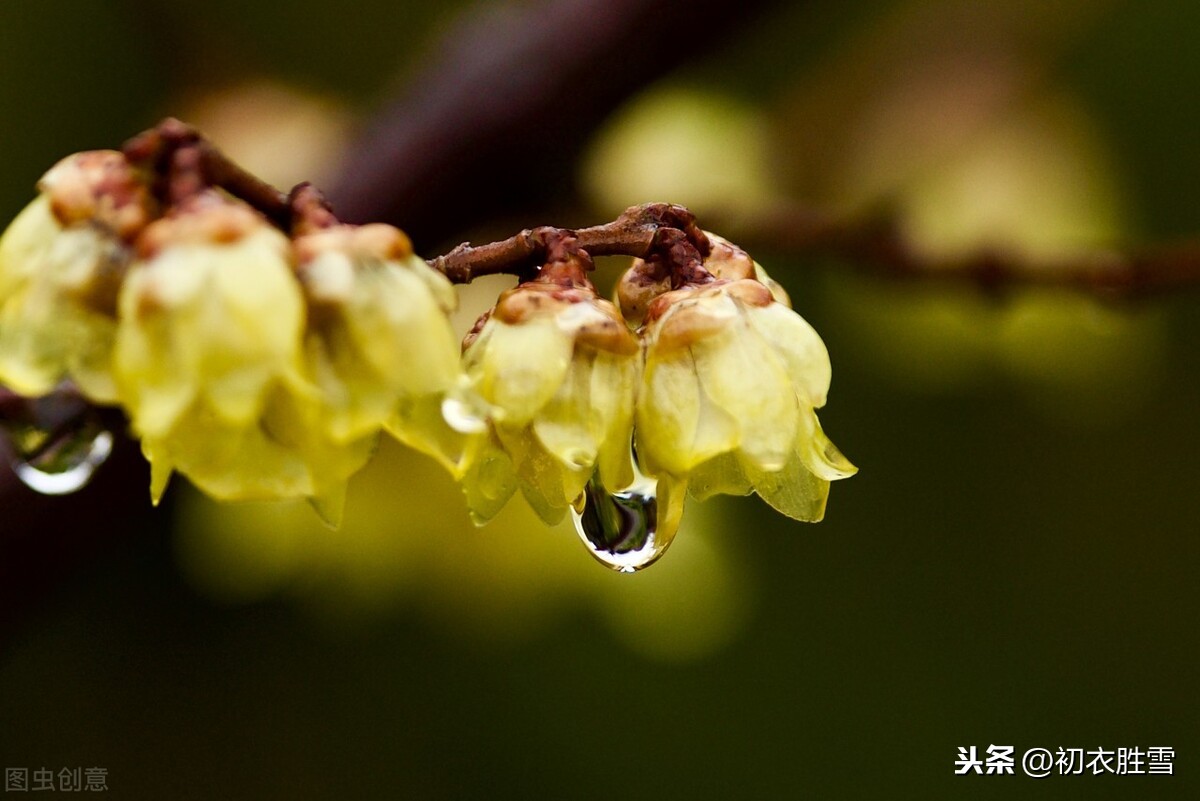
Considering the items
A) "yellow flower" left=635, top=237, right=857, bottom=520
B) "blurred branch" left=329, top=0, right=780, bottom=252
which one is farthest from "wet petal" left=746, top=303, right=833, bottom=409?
"blurred branch" left=329, top=0, right=780, bottom=252

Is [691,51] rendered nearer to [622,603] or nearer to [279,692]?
[622,603]

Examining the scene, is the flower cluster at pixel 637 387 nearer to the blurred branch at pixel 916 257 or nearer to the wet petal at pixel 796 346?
the wet petal at pixel 796 346

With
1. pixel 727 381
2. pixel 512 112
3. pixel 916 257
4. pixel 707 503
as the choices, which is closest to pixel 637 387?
pixel 727 381

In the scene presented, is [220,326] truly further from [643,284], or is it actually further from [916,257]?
[916,257]

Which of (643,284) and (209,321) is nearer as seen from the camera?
(209,321)

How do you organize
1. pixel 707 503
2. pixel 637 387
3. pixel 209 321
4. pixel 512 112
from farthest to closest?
pixel 707 503 < pixel 512 112 < pixel 637 387 < pixel 209 321

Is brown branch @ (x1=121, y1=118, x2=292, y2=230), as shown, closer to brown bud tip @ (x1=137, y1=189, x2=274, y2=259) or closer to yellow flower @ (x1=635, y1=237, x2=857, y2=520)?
brown bud tip @ (x1=137, y1=189, x2=274, y2=259)

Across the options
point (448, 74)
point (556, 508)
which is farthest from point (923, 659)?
point (556, 508)
